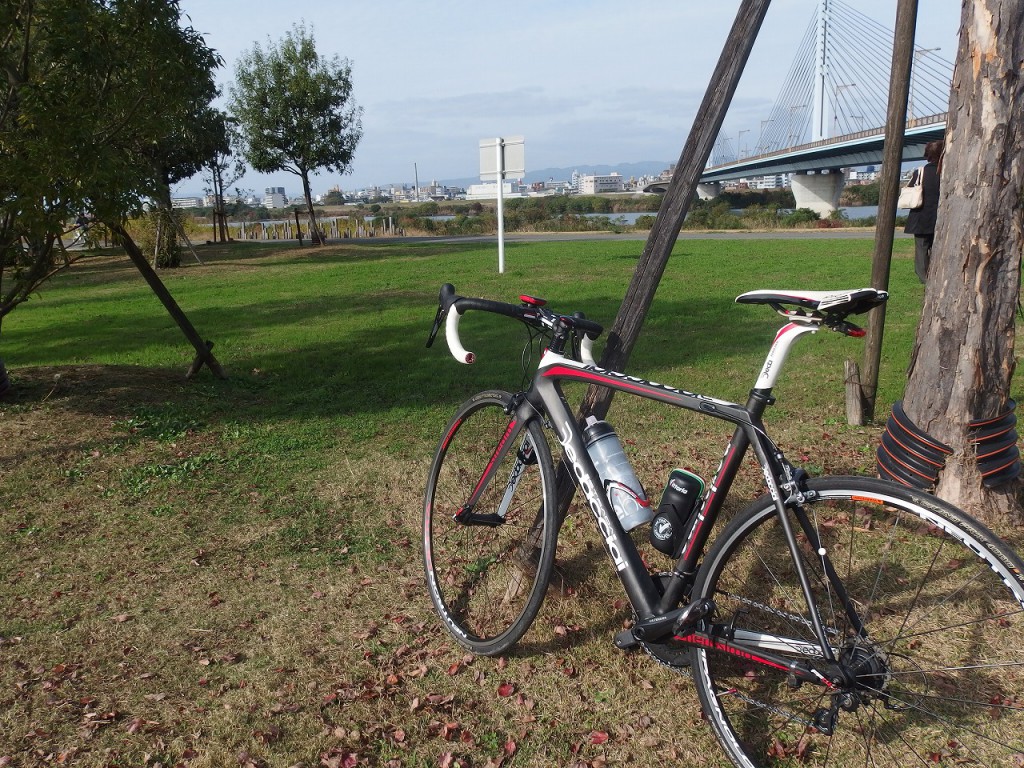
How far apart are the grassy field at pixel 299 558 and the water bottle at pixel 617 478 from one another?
80 centimetres

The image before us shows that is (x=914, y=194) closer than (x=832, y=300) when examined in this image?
No

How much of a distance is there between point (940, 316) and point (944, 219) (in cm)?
49

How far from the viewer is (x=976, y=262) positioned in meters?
4.04

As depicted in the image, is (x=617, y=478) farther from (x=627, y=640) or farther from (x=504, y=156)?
(x=504, y=156)

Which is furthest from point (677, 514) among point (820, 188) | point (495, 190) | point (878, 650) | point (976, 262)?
point (820, 188)

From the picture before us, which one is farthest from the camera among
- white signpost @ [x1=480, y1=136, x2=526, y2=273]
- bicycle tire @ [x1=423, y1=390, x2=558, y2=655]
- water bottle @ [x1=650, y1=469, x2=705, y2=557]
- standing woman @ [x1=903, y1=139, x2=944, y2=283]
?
white signpost @ [x1=480, y1=136, x2=526, y2=273]

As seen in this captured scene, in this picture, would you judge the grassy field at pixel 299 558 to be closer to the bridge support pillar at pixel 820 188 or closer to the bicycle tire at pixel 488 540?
the bicycle tire at pixel 488 540

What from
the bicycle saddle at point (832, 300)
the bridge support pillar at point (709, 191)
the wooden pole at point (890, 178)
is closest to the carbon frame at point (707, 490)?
the bicycle saddle at point (832, 300)

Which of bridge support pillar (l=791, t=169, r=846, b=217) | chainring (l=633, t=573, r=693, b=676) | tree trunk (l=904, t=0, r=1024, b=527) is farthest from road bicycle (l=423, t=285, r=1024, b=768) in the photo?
bridge support pillar (l=791, t=169, r=846, b=217)

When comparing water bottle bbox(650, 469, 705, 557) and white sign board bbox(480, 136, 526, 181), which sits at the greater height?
white sign board bbox(480, 136, 526, 181)

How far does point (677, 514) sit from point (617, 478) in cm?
29

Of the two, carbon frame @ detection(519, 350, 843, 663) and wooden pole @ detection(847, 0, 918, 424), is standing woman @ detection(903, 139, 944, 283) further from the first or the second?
carbon frame @ detection(519, 350, 843, 663)

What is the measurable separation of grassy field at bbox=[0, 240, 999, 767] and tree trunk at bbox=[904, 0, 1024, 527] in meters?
1.23

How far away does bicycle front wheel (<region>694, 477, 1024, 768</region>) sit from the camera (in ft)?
8.30
